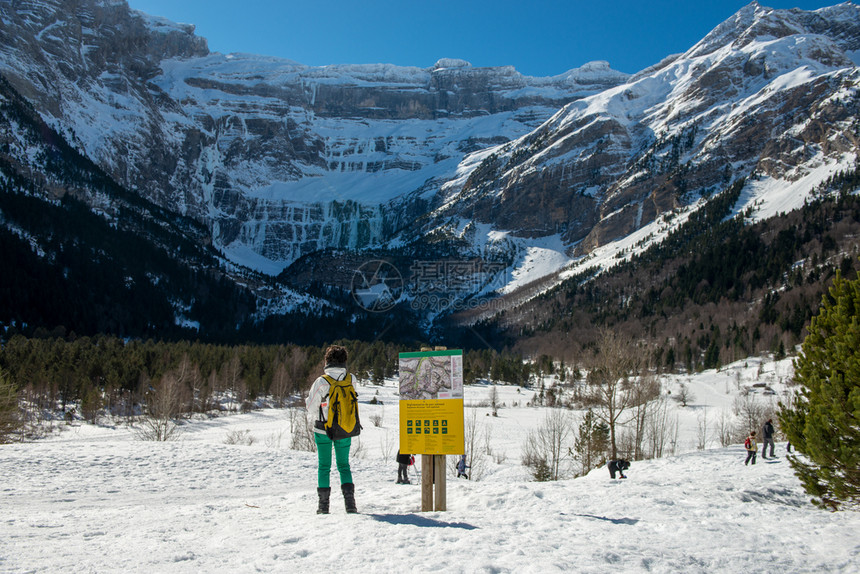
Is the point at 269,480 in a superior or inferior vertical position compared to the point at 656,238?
inferior

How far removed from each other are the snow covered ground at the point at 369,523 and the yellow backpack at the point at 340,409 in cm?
104

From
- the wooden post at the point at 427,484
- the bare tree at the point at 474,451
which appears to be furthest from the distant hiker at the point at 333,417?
the bare tree at the point at 474,451

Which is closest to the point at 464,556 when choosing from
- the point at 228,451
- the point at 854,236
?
the point at 228,451

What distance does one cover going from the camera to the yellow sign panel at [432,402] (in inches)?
297

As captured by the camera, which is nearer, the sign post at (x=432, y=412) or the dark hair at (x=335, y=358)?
the dark hair at (x=335, y=358)

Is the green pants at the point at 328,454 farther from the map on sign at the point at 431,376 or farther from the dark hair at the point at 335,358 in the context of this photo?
the map on sign at the point at 431,376

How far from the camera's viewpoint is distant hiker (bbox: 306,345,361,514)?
265 inches

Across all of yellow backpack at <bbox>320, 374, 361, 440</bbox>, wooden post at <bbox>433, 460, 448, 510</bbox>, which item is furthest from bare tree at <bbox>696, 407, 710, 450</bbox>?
yellow backpack at <bbox>320, 374, 361, 440</bbox>

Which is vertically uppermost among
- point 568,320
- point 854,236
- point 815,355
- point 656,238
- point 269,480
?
point 656,238

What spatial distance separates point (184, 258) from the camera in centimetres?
16175

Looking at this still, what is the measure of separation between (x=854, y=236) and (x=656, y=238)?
217 ft

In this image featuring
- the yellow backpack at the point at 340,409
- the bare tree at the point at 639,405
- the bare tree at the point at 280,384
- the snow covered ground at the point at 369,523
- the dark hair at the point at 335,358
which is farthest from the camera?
the bare tree at the point at 280,384

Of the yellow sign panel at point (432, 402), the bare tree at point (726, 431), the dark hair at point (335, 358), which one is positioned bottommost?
the bare tree at point (726, 431)

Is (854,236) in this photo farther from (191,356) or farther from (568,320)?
(191,356)
